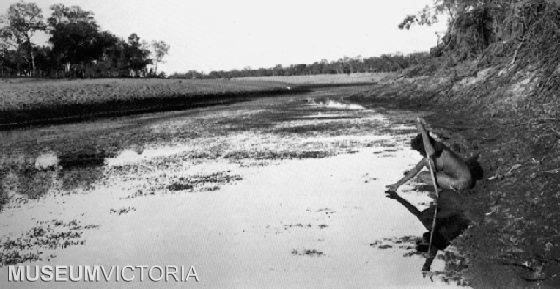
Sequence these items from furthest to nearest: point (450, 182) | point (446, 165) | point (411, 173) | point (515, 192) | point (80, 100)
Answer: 1. point (80, 100)
2. point (411, 173)
3. point (450, 182)
4. point (446, 165)
5. point (515, 192)

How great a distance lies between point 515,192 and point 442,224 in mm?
1405

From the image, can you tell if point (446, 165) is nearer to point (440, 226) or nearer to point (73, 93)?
point (440, 226)

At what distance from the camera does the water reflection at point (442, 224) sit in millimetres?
6974

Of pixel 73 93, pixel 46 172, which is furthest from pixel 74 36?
pixel 46 172

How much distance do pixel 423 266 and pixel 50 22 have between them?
89.3 meters

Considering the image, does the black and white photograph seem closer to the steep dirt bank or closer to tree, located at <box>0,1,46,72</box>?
the steep dirt bank

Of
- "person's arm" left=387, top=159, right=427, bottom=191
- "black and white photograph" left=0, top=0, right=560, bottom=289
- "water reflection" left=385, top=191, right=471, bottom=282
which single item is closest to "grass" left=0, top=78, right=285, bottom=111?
"black and white photograph" left=0, top=0, right=560, bottom=289

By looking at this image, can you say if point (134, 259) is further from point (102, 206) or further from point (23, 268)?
point (102, 206)

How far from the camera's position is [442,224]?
8.12 meters

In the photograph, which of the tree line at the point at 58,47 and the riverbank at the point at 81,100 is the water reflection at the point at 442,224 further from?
the tree line at the point at 58,47

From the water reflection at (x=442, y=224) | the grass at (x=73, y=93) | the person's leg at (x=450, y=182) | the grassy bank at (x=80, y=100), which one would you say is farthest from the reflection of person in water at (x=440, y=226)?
the grass at (x=73, y=93)

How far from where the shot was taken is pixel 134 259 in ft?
24.6

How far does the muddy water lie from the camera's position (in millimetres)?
6812

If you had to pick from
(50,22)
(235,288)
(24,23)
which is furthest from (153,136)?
(50,22)
